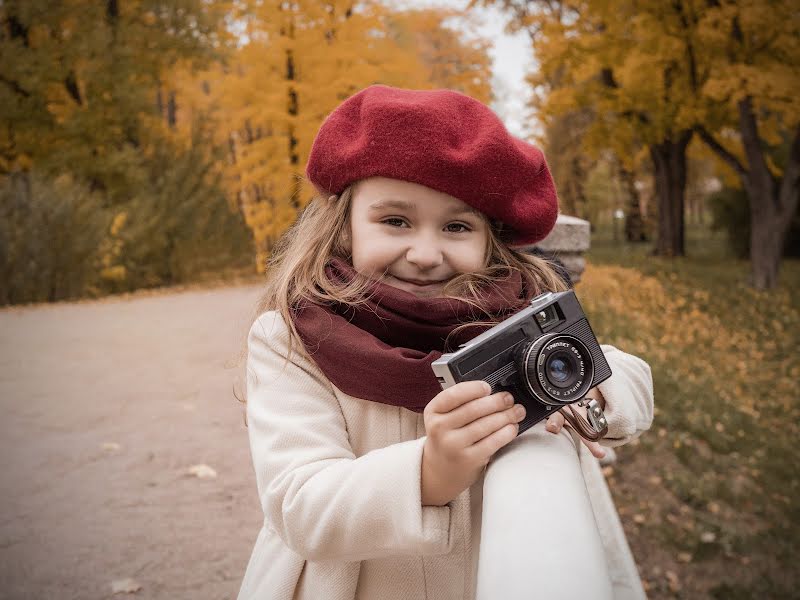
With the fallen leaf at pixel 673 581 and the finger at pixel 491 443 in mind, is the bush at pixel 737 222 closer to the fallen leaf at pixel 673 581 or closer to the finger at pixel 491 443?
the fallen leaf at pixel 673 581

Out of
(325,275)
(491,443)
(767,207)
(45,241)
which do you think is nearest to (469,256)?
(325,275)

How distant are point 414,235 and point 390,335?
0.74ft

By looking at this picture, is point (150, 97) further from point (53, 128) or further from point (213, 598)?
point (213, 598)

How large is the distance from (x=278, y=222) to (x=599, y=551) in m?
12.6

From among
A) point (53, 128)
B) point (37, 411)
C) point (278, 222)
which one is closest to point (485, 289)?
point (37, 411)

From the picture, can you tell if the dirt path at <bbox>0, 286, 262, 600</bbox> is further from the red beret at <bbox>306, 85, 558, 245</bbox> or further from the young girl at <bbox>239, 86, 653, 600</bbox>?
the red beret at <bbox>306, 85, 558, 245</bbox>

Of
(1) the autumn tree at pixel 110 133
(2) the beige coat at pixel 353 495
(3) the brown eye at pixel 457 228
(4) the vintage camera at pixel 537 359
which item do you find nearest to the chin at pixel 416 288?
(3) the brown eye at pixel 457 228

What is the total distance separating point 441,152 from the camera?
1.32 meters

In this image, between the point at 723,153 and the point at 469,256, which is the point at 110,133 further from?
the point at 469,256

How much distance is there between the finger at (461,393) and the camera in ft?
3.22

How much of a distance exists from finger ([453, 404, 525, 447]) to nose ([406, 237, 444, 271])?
0.46 metres

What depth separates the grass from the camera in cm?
363

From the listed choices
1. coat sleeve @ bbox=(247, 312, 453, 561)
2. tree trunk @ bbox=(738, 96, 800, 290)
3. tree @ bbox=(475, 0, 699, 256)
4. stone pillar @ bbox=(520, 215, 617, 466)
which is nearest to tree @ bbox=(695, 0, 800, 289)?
tree trunk @ bbox=(738, 96, 800, 290)

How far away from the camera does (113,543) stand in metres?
3.13
